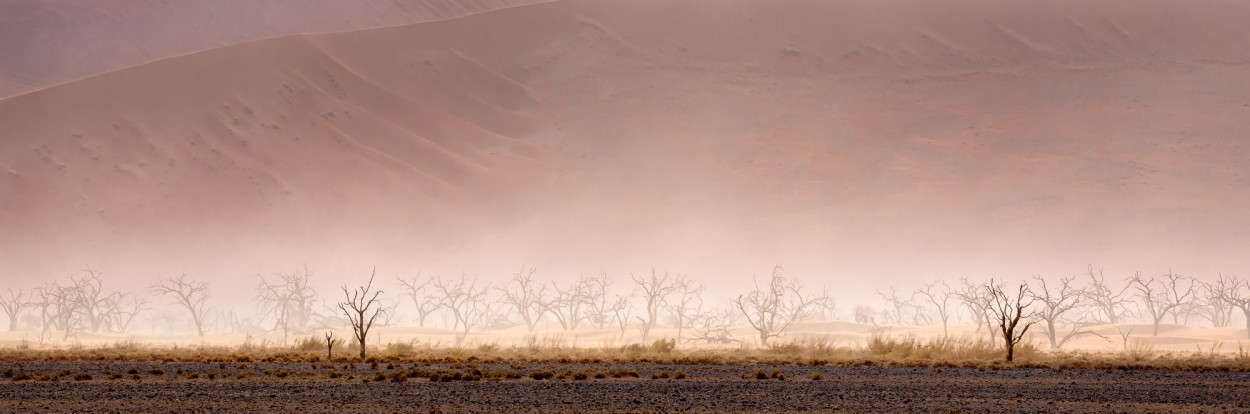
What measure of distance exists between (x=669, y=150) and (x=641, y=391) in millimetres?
83544

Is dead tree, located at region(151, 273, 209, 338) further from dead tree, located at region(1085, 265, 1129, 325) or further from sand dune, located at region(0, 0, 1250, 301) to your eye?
dead tree, located at region(1085, 265, 1129, 325)

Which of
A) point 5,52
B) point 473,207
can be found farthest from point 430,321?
point 5,52

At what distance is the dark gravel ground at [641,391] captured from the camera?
14.9 m

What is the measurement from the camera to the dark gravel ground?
49.0 feet

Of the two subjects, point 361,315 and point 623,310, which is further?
point 623,310

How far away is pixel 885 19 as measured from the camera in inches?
4921

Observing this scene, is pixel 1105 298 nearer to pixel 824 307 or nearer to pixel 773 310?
pixel 824 307

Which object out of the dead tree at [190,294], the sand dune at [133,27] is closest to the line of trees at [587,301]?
the dead tree at [190,294]

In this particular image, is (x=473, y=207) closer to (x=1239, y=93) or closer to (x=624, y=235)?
(x=624, y=235)

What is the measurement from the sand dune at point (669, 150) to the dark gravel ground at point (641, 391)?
6108cm

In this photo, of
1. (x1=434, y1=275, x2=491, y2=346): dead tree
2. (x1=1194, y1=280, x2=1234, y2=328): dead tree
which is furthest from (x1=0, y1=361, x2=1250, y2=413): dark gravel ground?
(x1=1194, y1=280, x2=1234, y2=328): dead tree

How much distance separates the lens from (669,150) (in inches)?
3954

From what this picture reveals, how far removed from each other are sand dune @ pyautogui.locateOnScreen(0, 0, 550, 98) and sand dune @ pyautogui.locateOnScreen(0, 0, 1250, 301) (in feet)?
17.9

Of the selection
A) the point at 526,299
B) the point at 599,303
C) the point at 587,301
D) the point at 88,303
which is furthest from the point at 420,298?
the point at 526,299
